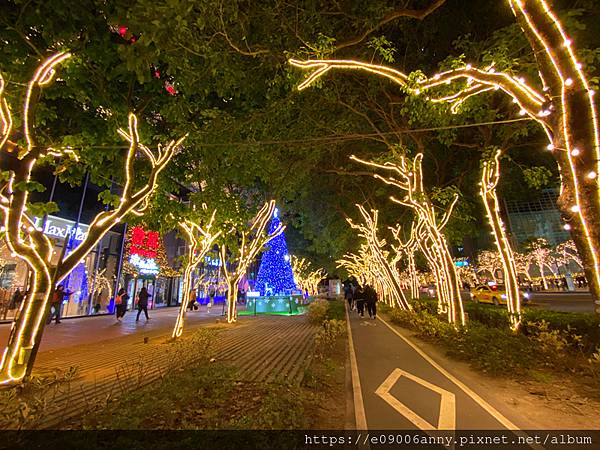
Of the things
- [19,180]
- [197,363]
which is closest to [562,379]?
[197,363]

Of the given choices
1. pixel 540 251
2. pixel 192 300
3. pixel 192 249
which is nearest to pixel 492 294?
pixel 192 300

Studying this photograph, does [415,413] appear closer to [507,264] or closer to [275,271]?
[507,264]

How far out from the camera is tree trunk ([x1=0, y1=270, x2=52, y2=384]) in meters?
5.13

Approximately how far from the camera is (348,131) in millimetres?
10734

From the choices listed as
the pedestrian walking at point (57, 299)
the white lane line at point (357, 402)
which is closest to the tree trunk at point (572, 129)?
the white lane line at point (357, 402)

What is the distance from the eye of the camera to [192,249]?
1099 centimetres

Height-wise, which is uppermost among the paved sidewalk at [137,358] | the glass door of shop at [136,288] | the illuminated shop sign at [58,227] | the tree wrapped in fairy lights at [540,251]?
the tree wrapped in fairy lights at [540,251]

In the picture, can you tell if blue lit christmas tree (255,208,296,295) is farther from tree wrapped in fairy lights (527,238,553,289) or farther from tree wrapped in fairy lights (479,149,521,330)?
tree wrapped in fairy lights (527,238,553,289)

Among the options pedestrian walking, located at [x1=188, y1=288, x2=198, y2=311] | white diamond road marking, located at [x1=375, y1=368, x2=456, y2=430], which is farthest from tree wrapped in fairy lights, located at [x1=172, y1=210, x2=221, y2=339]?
pedestrian walking, located at [x1=188, y1=288, x2=198, y2=311]

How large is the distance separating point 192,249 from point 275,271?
1119 cm

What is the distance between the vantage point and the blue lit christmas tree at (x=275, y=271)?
2156 centimetres

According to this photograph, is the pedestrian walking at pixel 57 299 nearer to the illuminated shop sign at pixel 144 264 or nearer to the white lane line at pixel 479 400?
the illuminated shop sign at pixel 144 264

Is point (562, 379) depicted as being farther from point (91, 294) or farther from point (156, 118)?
point (91, 294)

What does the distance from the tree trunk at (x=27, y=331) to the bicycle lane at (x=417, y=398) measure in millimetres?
5649
